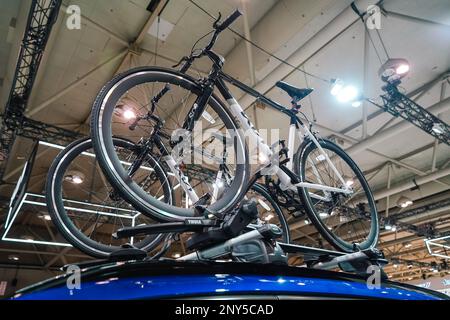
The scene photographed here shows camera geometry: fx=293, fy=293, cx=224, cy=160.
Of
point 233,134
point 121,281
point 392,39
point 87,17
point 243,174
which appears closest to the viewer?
point 121,281

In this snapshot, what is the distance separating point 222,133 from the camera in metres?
2.01


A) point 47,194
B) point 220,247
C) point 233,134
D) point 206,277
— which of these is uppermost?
point 233,134

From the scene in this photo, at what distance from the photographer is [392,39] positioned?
4820 millimetres

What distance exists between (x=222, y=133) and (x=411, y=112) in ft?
15.9

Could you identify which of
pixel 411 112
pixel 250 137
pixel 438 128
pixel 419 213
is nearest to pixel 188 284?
pixel 250 137

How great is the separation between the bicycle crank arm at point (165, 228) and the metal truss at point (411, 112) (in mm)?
4802

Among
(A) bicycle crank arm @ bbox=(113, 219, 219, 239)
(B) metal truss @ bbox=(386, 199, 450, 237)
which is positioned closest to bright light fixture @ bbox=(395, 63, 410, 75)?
(A) bicycle crank arm @ bbox=(113, 219, 219, 239)

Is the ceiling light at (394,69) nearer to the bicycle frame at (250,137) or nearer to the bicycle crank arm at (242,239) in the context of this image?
the bicycle frame at (250,137)

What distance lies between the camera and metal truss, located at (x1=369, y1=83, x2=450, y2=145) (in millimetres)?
4988

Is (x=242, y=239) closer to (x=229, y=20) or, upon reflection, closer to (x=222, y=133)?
(x=222, y=133)

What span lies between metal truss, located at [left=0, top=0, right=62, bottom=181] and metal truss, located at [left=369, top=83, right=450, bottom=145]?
5050 millimetres
